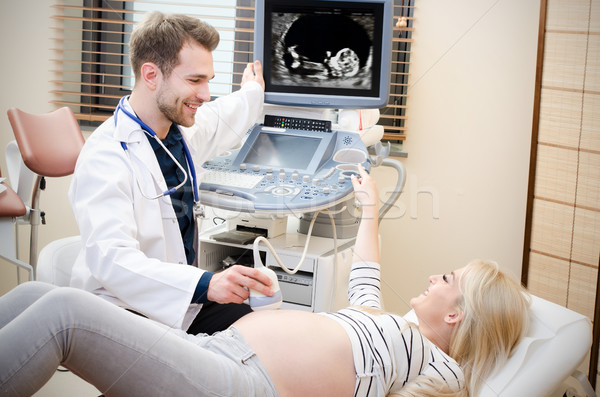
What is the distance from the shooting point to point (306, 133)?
6.87 ft

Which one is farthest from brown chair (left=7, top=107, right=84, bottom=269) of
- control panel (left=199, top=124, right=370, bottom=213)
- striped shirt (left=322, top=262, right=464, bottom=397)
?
striped shirt (left=322, top=262, right=464, bottom=397)

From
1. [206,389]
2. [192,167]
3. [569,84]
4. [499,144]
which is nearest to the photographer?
[206,389]

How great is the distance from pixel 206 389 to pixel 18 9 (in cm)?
258

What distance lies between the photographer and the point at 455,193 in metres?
2.90

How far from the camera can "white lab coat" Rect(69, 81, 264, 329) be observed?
1.37 m

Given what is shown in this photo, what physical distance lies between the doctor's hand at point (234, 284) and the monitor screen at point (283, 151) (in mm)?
690

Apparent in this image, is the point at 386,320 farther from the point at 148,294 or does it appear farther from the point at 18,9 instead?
the point at 18,9

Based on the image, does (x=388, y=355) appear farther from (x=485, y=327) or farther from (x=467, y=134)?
(x=467, y=134)

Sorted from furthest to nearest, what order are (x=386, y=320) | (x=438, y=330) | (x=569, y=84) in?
1. (x=569, y=84)
2. (x=438, y=330)
3. (x=386, y=320)

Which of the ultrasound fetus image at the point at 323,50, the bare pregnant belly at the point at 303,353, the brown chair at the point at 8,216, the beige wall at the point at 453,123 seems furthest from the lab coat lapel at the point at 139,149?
the beige wall at the point at 453,123

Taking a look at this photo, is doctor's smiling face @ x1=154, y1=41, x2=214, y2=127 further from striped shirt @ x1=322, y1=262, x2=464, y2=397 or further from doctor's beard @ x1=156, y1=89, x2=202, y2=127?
striped shirt @ x1=322, y1=262, x2=464, y2=397

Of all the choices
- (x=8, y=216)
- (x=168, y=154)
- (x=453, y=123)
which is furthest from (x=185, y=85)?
(x=453, y=123)

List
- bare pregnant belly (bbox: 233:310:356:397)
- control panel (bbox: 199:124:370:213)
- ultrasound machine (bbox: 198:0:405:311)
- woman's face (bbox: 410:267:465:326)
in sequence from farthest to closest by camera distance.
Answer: ultrasound machine (bbox: 198:0:405:311), control panel (bbox: 199:124:370:213), woman's face (bbox: 410:267:465:326), bare pregnant belly (bbox: 233:310:356:397)

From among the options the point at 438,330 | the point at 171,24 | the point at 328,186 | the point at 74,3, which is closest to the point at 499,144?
the point at 328,186
